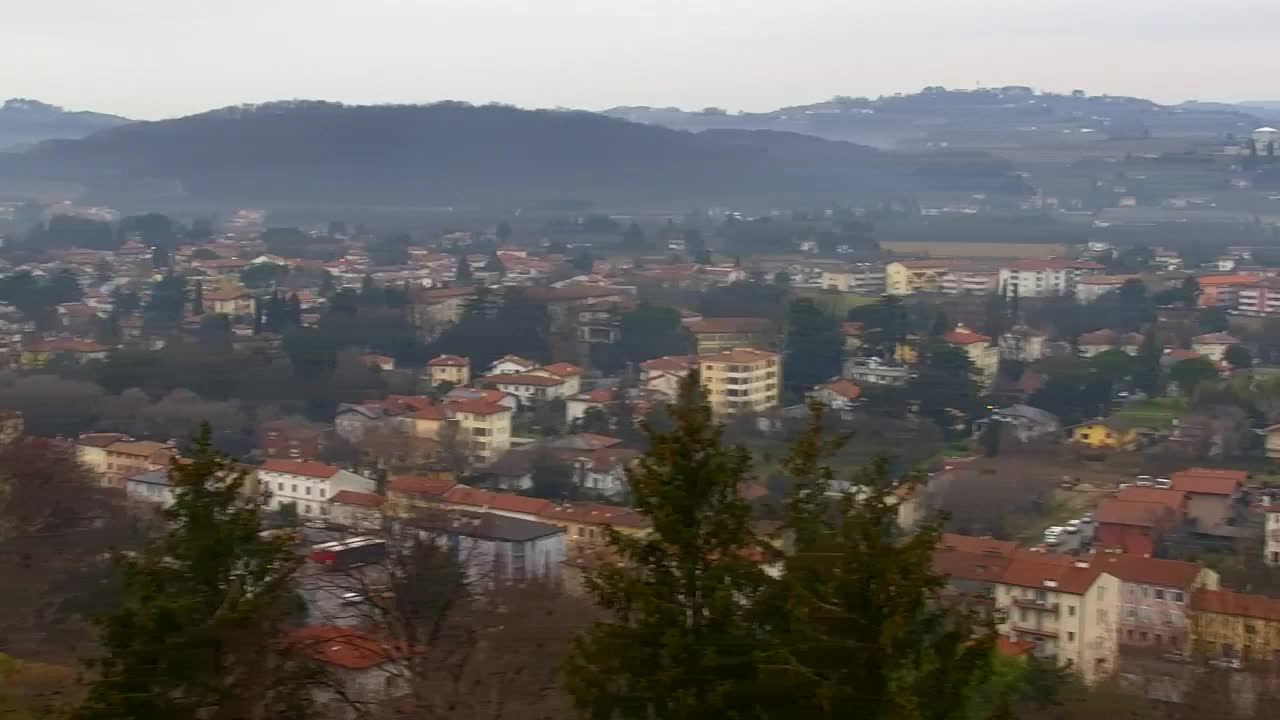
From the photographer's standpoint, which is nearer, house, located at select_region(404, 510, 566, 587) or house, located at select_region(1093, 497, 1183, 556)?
house, located at select_region(404, 510, 566, 587)

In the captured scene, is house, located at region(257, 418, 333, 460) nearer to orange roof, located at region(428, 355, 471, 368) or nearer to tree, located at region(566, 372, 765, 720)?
orange roof, located at region(428, 355, 471, 368)

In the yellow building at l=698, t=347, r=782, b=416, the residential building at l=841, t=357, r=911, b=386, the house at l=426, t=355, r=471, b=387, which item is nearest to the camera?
the yellow building at l=698, t=347, r=782, b=416

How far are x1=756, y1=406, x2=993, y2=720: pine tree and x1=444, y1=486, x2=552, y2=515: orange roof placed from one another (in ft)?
21.2

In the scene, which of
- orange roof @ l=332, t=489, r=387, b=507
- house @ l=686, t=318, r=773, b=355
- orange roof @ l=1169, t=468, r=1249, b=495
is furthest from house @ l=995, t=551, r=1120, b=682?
house @ l=686, t=318, r=773, b=355

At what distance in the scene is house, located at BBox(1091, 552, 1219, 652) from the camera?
21.8ft

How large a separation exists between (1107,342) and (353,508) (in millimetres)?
10717

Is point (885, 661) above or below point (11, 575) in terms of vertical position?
above

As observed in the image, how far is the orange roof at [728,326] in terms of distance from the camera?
17.3m

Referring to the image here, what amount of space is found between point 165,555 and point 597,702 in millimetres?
860

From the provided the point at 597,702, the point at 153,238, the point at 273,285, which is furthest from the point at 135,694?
the point at 153,238

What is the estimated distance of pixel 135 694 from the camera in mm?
2506

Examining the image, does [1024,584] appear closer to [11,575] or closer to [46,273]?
[11,575]

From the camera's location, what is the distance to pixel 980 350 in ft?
51.9

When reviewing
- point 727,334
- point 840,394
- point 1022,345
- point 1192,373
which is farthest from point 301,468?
point 1022,345
